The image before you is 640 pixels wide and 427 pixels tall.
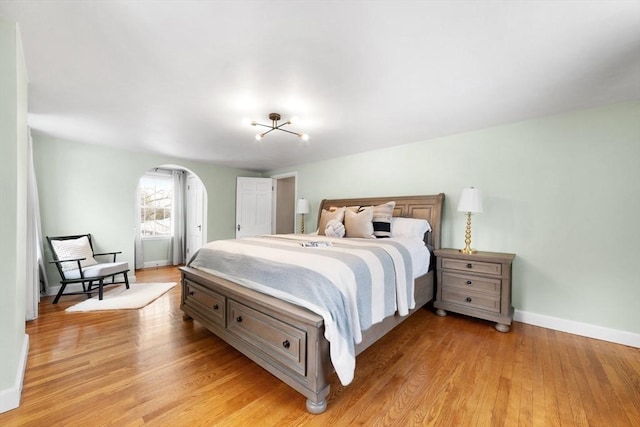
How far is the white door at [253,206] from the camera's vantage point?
5.60 metres

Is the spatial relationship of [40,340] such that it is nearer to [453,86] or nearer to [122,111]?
[122,111]

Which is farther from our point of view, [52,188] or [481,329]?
[52,188]

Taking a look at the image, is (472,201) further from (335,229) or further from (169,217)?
(169,217)

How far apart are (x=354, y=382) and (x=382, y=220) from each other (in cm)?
201

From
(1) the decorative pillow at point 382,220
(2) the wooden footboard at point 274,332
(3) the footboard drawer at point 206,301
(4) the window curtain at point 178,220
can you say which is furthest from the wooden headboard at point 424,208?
(4) the window curtain at point 178,220

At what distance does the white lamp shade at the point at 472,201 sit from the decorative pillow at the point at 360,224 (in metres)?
1.04

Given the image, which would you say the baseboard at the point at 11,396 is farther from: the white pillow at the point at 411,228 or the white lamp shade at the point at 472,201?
the white lamp shade at the point at 472,201

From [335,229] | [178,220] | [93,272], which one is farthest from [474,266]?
[178,220]

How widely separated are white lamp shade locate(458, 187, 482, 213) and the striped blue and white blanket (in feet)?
3.04

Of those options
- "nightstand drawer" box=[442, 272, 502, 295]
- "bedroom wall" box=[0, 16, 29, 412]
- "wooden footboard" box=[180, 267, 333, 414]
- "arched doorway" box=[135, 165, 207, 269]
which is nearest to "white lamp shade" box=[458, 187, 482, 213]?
"nightstand drawer" box=[442, 272, 502, 295]

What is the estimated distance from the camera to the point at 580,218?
8.36 ft

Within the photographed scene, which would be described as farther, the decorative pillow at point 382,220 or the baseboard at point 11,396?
the decorative pillow at point 382,220

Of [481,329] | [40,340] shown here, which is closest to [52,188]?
[40,340]

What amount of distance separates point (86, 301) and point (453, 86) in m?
4.79
